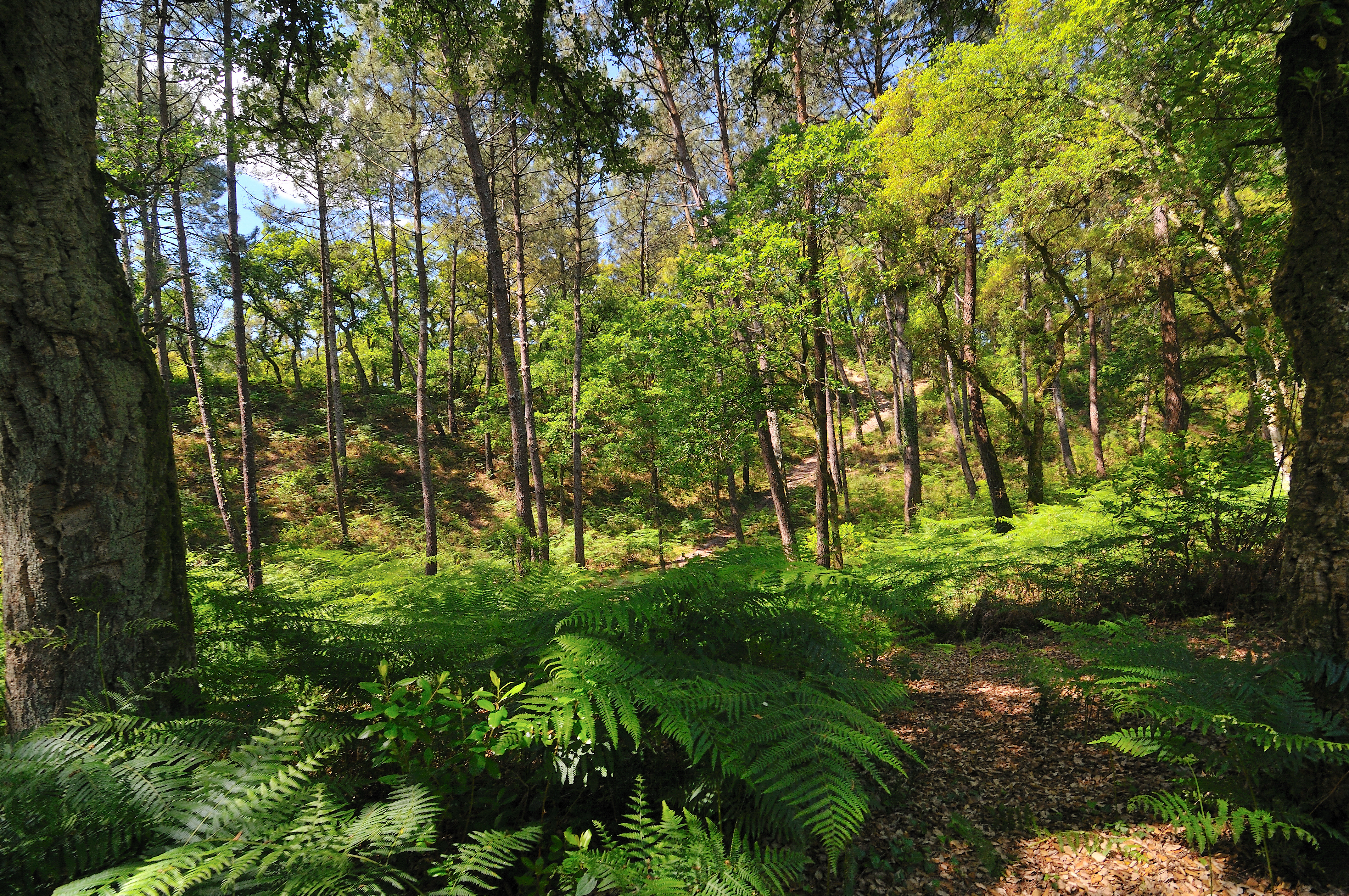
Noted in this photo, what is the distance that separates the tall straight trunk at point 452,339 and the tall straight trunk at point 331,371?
12.9 feet

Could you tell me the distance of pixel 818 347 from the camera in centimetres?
800

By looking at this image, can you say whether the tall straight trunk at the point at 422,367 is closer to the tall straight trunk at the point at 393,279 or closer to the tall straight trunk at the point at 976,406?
the tall straight trunk at the point at 393,279

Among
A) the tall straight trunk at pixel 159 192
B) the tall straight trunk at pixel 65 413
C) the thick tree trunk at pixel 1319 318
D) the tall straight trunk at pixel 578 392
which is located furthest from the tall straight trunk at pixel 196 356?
the thick tree trunk at pixel 1319 318

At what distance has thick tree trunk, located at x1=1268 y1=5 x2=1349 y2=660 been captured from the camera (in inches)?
85.4

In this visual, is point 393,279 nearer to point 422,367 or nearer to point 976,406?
point 422,367

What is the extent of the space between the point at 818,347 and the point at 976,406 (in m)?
4.73

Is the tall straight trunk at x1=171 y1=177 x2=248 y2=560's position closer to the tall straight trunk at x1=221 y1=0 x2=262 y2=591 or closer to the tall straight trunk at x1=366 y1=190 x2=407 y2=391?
the tall straight trunk at x1=221 y1=0 x2=262 y2=591

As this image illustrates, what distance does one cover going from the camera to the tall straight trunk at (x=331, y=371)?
12031 millimetres

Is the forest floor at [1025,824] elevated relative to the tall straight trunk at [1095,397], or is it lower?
lower

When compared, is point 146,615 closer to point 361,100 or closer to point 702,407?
point 702,407

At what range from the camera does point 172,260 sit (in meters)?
12.7

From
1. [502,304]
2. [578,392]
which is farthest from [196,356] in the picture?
[578,392]

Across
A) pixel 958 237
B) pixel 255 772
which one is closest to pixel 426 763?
pixel 255 772

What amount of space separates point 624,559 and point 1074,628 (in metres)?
12.5
